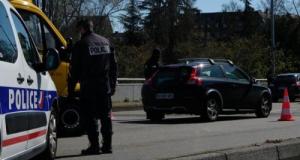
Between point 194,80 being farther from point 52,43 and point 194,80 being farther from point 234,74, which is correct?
point 52,43

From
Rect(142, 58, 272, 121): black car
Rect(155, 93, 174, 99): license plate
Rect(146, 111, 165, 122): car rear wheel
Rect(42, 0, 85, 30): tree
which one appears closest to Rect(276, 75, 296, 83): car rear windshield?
Rect(142, 58, 272, 121): black car

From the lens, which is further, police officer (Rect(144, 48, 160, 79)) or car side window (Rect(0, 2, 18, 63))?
police officer (Rect(144, 48, 160, 79))

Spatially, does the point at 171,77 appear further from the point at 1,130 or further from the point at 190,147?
the point at 1,130

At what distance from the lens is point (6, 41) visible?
20.0 ft

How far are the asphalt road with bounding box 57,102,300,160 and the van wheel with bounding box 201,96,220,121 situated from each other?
0.61ft

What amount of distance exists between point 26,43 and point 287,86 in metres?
26.6

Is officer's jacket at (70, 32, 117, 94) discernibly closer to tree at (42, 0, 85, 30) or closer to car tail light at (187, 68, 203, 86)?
car tail light at (187, 68, 203, 86)

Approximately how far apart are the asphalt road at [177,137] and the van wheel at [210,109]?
186 mm

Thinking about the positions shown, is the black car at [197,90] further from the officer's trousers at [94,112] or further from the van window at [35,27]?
the officer's trousers at [94,112]

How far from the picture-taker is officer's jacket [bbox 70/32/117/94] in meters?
8.98

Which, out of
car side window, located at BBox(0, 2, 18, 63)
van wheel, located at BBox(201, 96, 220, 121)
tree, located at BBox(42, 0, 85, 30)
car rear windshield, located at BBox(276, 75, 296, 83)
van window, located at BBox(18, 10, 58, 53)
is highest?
tree, located at BBox(42, 0, 85, 30)

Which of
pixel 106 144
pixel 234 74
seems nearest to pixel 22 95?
pixel 106 144

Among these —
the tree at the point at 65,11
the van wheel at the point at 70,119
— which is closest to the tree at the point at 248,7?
the tree at the point at 65,11

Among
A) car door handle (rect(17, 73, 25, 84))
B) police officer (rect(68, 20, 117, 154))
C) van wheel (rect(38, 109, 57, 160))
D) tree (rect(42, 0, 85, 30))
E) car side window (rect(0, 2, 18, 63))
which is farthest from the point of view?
tree (rect(42, 0, 85, 30))
